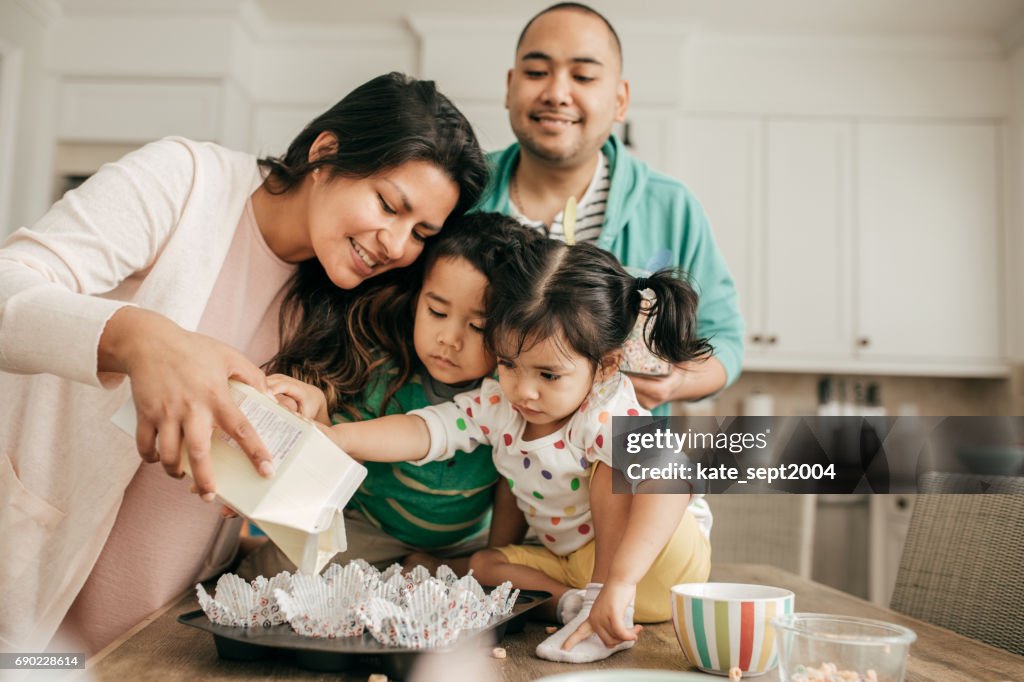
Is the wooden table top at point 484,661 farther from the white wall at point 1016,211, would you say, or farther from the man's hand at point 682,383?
the white wall at point 1016,211

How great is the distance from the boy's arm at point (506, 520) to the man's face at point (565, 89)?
28.6 inches

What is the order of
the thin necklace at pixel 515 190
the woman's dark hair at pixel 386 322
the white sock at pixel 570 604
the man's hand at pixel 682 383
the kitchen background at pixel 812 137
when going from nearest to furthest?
the white sock at pixel 570 604 → the woman's dark hair at pixel 386 322 → the man's hand at pixel 682 383 → the thin necklace at pixel 515 190 → the kitchen background at pixel 812 137

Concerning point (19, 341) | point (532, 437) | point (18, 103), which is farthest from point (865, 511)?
point (18, 103)

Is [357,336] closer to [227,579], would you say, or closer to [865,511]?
[227,579]

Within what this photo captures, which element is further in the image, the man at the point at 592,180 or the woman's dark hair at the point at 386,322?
the man at the point at 592,180

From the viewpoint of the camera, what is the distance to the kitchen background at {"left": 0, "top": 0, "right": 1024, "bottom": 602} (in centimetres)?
350

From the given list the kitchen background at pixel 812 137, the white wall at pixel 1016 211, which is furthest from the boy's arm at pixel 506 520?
the white wall at pixel 1016 211

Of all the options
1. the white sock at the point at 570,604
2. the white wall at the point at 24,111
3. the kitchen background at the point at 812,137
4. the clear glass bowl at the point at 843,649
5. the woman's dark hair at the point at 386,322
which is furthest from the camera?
the kitchen background at the point at 812,137

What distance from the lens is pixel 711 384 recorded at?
146cm

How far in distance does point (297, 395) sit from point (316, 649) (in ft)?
1.27

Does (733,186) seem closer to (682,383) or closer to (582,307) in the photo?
(682,383)

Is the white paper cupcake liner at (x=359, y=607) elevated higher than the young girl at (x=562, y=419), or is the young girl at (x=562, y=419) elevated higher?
the young girl at (x=562, y=419)

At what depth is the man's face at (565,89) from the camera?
1582 mm

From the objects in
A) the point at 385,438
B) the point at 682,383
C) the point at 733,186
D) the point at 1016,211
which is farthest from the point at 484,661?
the point at 1016,211
